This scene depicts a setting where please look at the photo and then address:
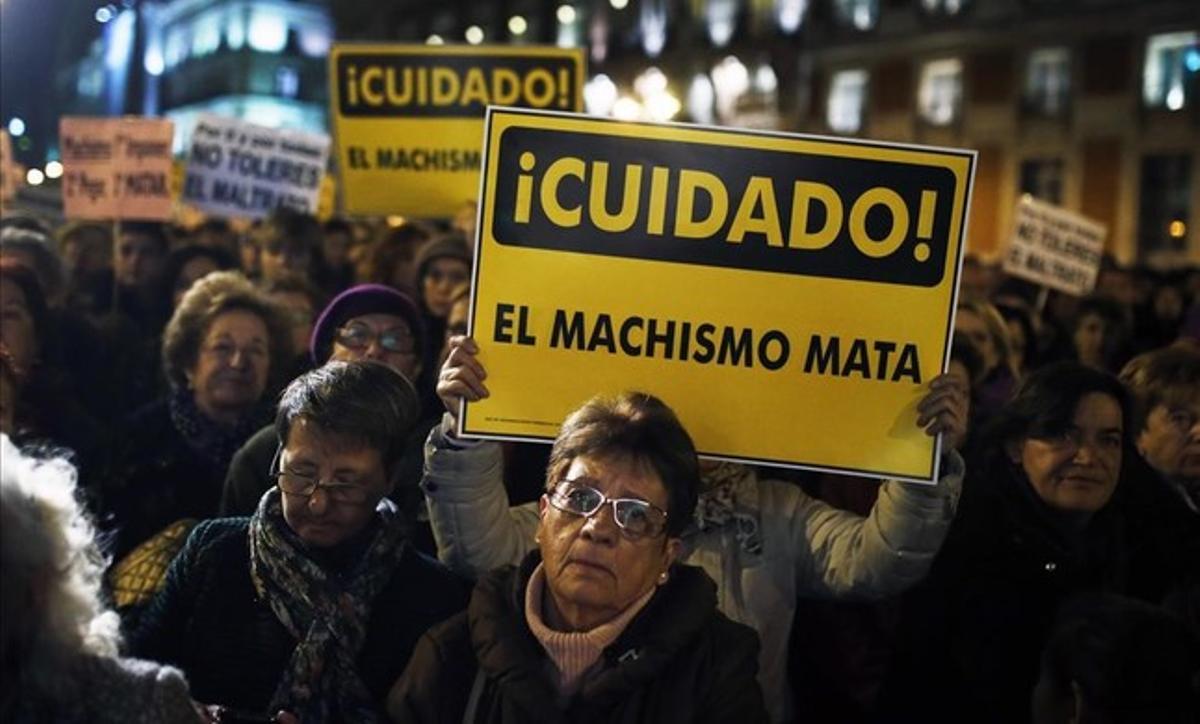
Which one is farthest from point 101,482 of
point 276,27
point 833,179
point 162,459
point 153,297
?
point 276,27

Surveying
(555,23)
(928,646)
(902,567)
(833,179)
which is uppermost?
(555,23)

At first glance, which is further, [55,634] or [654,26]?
[654,26]

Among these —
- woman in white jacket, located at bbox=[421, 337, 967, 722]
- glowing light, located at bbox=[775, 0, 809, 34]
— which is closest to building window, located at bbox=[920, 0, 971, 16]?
glowing light, located at bbox=[775, 0, 809, 34]

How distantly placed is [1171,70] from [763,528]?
35433 millimetres

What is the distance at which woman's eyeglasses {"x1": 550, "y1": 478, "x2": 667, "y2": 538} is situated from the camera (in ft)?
10.0

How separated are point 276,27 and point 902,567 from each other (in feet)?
322

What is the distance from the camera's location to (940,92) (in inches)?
1629

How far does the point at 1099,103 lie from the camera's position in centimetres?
3803

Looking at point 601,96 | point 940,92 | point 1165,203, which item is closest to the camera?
point 1165,203

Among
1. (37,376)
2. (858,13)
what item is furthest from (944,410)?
(858,13)

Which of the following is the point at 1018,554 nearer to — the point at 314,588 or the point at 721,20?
the point at 314,588

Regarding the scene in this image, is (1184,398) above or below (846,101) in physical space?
below

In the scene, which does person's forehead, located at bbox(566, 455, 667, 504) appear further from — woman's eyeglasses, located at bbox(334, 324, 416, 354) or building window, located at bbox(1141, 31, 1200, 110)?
building window, located at bbox(1141, 31, 1200, 110)

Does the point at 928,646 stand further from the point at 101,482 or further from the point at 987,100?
the point at 987,100
